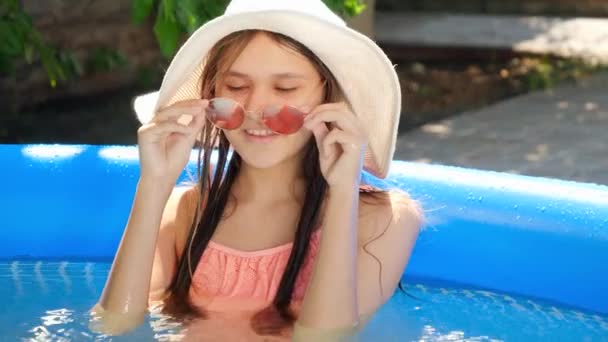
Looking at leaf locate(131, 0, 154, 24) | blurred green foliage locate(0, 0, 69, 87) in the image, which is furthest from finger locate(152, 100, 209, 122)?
blurred green foliage locate(0, 0, 69, 87)

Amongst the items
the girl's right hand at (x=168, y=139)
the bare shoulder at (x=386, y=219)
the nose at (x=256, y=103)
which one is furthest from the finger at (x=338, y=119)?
the bare shoulder at (x=386, y=219)

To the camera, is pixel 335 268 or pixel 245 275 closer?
pixel 335 268

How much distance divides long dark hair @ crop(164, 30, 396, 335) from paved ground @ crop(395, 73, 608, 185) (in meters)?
2.17

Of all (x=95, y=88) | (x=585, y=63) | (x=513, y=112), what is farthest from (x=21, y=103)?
(x=585, y=63)

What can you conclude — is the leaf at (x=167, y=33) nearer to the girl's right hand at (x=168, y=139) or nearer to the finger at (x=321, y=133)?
the girl's right hand at (x=168, y=139)

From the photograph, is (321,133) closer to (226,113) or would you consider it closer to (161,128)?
(226,113)

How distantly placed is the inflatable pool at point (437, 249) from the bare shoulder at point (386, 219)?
0.23 metres

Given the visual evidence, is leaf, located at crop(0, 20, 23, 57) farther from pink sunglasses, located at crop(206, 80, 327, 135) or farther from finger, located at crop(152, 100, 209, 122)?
pink sunglasses, located at crop(206, 80, 327, 135)

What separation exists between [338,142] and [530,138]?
10.4 ft

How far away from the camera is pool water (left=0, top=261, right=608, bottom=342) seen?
2736 millimetres

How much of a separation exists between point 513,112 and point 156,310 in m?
3.56

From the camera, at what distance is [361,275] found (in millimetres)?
2525

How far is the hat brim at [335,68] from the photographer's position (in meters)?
2.36

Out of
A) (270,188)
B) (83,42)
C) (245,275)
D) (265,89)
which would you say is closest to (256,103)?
(265,89)
